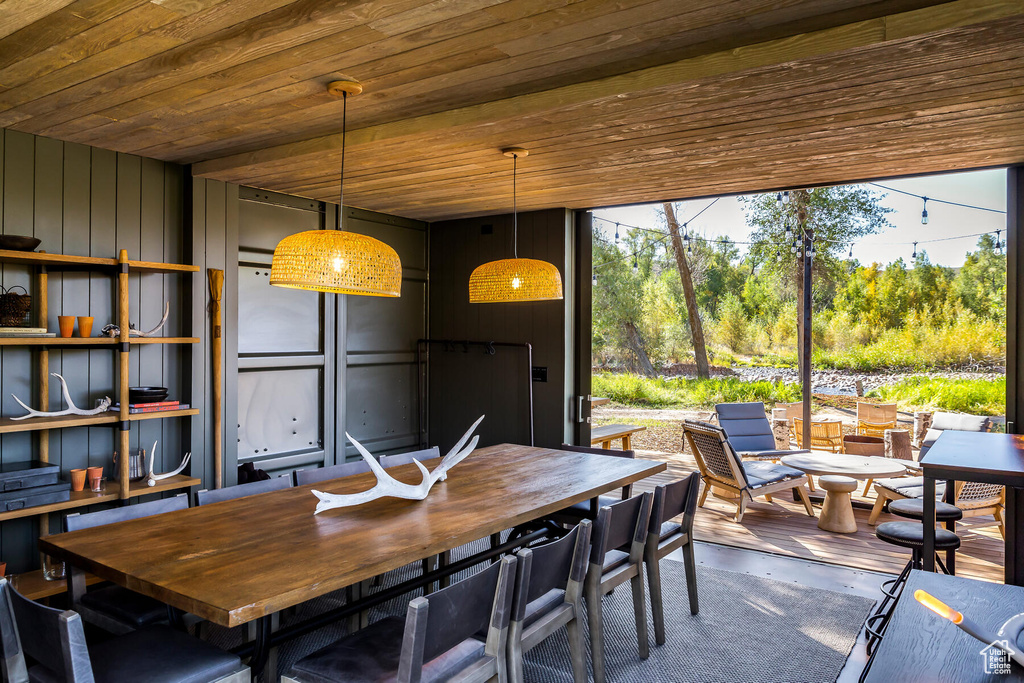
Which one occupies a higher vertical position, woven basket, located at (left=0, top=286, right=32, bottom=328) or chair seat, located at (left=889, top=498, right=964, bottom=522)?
woven basket, located at (left=0, top=286, right=32, bottom=328)

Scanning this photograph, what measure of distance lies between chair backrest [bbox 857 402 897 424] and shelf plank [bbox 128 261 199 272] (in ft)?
20.6

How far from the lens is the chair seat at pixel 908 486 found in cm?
436

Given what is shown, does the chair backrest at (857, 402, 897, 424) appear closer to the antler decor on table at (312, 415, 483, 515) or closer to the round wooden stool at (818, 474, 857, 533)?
the round wooden stool at (818, 474, 857, 533)

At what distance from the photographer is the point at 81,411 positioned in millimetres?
3338

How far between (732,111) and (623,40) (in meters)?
0.73

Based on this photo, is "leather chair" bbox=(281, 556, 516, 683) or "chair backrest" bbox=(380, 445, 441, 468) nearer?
"leather chair" bbox=(281, 556, 516, 683)

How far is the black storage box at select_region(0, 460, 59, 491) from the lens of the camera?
297 cm

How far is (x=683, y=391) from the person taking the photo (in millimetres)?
8336

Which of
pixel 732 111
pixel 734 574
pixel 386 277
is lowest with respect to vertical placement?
pixel 734 574

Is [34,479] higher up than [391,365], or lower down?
lower down

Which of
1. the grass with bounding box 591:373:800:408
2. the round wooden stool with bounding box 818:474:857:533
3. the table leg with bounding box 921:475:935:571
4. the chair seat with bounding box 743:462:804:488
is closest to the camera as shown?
the table leg with bounding box 921:475:935:571

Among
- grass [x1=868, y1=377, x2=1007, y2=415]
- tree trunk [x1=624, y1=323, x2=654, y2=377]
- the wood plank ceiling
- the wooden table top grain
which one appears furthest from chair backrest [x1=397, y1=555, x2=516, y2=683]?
tree trunk [x1=624, y1=323, x2=654, y2=377]

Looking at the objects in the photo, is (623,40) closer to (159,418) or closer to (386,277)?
(386,277)

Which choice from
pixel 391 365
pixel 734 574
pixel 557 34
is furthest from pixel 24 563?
pixel 734 574
